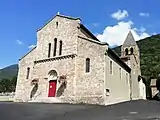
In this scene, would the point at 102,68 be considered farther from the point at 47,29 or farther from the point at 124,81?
the point at 47,29

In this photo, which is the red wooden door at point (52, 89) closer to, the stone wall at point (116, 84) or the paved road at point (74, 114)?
the stone wall at point (116, 84)

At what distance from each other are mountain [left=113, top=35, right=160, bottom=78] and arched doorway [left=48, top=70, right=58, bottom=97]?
3521 cm

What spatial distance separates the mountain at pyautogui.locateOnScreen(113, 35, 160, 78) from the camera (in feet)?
185

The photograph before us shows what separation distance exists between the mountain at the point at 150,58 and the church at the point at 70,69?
27896 mm

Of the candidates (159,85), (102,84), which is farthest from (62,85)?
(159,85)

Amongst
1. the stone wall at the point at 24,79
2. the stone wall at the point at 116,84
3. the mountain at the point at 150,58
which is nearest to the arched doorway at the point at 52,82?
the stone wall at the point at 24,79

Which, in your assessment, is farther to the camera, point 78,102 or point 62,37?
point 62,37

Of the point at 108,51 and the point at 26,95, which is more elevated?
the point at 108,51

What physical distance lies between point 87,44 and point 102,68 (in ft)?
11.4

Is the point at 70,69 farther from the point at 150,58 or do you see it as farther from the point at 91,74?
the point at 150,58

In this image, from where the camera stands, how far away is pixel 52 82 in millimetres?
25219

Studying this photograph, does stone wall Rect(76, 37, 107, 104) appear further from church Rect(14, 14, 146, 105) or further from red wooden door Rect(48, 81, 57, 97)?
red wooden door Rect(48, 81, 57, 97)

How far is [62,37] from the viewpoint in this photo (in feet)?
85.7

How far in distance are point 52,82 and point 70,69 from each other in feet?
9.78
